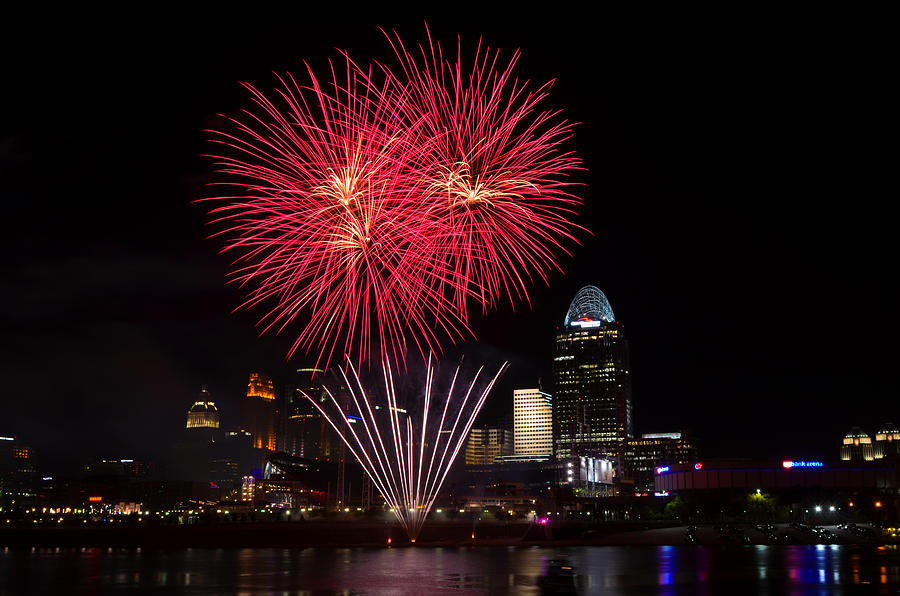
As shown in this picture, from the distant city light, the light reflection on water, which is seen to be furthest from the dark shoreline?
the distant city light

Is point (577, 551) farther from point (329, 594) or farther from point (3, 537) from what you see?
point (3, 537)

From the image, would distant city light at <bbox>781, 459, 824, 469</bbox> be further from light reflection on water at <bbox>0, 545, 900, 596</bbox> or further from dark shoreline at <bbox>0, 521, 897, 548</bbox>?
light reflection on water at <bbox>0, 545, 900, 596</bbox>

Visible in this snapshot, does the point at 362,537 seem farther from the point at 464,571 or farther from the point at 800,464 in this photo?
the point at 800,464

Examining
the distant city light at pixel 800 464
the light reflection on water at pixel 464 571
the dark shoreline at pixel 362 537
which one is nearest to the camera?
the light reflection on water at pixel 464 571

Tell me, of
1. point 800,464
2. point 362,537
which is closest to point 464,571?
point 362,537

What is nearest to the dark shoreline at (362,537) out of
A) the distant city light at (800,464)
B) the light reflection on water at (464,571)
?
the light reflection on water at (464,571)

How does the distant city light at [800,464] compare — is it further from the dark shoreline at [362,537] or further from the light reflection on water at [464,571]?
the light reflection on water at [464,571]
